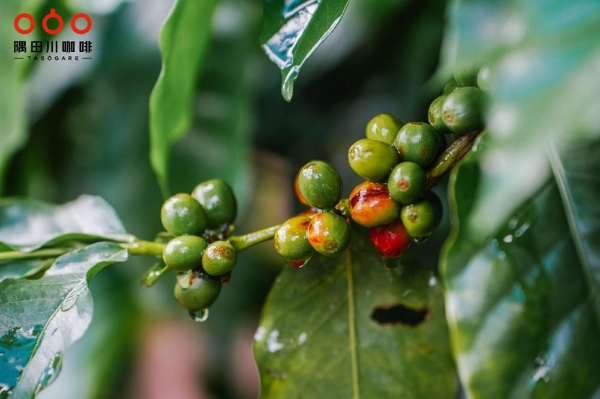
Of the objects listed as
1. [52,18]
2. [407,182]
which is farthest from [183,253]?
[52,18]

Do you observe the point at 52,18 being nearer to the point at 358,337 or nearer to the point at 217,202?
the point at 217,202

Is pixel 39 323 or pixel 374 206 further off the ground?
pixel 374 206

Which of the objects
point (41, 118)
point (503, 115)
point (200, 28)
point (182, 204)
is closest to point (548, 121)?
point (503, 115)

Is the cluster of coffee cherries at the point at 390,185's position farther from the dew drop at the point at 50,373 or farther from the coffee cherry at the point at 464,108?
the dew drop at the point at 50,373

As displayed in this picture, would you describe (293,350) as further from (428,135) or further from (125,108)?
(125,108)

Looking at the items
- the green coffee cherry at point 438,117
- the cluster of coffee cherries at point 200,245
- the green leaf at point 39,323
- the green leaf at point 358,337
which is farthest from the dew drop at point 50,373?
the green coffee cherry at point 438,117

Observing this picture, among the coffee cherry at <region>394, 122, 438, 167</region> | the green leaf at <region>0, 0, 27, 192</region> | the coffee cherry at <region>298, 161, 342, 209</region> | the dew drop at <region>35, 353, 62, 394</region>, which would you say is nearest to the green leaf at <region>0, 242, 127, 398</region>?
the dew drop at <region>35, 353, 62, 394</region>
